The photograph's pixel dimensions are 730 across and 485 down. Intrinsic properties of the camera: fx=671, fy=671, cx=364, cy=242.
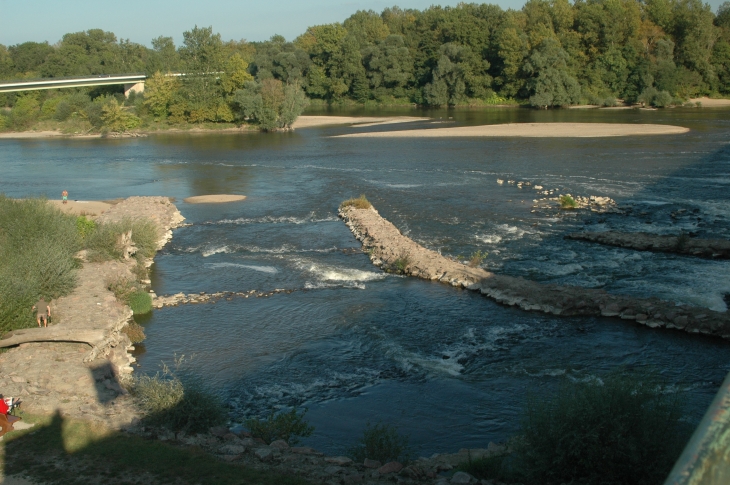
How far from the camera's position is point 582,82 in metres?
105

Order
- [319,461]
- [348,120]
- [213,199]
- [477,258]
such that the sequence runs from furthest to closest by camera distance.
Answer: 1. [348,120]
2. [213,199]
3. [477,258]
4. [319,461]

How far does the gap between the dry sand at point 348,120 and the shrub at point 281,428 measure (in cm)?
7419

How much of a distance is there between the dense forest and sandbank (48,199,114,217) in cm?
4619

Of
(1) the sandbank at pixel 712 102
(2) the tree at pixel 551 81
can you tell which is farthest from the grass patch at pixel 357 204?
(1) the sandbank at pixel 712 102

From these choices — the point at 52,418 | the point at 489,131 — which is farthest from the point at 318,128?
the point at 52,418

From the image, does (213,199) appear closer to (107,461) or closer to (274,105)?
(107,461)

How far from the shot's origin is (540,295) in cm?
2084

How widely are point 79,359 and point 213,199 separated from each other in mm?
25592

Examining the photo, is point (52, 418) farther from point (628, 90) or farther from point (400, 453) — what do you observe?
point (628, 90)

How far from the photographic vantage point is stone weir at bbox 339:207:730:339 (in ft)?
61.4

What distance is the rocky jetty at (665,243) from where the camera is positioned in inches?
995

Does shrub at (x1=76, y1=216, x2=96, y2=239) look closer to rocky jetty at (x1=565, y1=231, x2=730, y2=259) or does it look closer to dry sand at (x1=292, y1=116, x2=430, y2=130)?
rocky jetty at (x1=565, y1=231, x2=730, y2=259)

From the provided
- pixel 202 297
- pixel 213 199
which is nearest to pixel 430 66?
pixel 213 199

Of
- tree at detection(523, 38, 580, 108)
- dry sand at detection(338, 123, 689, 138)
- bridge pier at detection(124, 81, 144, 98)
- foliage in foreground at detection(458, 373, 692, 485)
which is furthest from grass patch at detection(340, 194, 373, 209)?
bridge pier at detection(124, 81, 144, 98)
